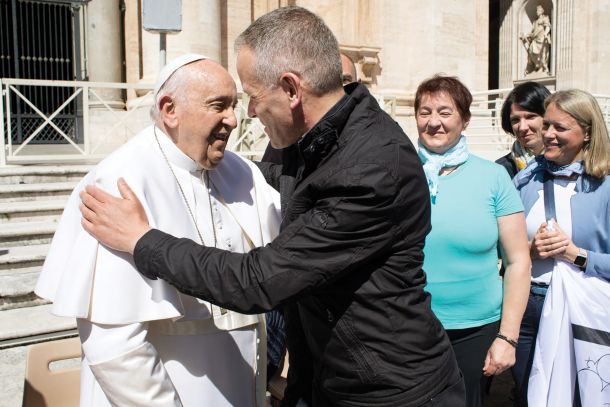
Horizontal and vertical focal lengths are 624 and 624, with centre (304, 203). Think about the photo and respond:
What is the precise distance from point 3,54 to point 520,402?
11.1 meters

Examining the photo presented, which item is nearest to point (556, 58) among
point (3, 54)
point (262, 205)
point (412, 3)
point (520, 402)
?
point (412, 3)

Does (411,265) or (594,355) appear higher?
(411,265)

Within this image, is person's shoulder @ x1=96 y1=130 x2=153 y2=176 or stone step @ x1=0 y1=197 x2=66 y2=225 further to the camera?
stone step @ x1=0 y1=197 x2=66 y2=225

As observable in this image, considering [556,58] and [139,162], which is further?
[556,58]

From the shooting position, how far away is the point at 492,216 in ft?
9.55

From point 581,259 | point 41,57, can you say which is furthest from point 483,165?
point 41,57

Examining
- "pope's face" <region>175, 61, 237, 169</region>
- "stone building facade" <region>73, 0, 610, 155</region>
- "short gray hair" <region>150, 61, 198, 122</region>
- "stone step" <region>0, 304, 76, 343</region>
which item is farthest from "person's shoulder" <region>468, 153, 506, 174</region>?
"stone building facade" <region>73, 0, 610, 155</region>

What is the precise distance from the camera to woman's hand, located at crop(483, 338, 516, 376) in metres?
2.86

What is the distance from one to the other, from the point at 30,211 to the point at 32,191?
0.53 m

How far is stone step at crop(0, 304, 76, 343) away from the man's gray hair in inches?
137

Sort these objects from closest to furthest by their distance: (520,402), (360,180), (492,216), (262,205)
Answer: (360,180), (262,205), (492,216), (520,402)

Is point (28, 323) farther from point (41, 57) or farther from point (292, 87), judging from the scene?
point (41, 57)

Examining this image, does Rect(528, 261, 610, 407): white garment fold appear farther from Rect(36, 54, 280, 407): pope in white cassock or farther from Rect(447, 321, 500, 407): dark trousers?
Rect(36, 54, 280, 407): pope in white cassock

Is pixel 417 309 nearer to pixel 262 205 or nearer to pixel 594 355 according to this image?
pixel 262 205
